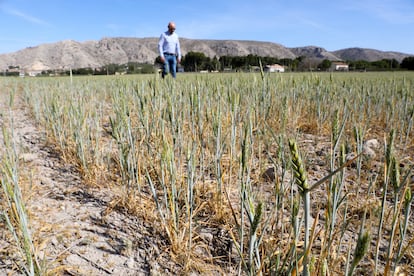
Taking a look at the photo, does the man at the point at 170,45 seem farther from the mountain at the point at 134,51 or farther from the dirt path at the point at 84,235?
the mountain at the point at 134,51

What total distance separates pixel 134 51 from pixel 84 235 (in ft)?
277

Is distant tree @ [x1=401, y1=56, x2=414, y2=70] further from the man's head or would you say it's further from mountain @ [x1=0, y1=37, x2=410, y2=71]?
mountain @ [x1=0, y1=37, x2=410, y2=71]

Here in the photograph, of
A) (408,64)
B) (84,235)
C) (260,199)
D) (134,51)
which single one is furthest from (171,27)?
(134,51)

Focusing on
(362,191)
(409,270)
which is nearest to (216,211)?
(409,270)

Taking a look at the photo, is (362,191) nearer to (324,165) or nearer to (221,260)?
(324,165)

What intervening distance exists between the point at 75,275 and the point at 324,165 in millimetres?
1234

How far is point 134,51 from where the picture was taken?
258ft

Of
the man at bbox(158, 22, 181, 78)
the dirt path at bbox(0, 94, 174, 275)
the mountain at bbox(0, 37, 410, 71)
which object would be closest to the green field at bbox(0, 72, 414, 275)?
the dirt path at bbox(0, 94, 174, 275)

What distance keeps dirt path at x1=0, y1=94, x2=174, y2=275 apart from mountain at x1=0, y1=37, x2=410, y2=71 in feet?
217

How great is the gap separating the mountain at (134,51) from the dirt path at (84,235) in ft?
217

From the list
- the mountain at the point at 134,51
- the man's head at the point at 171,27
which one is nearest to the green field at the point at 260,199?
the man's head at the point at 171,27

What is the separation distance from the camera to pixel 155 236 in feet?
2.86

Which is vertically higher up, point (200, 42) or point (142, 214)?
point (200, 42)

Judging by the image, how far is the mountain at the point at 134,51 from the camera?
66062mm
